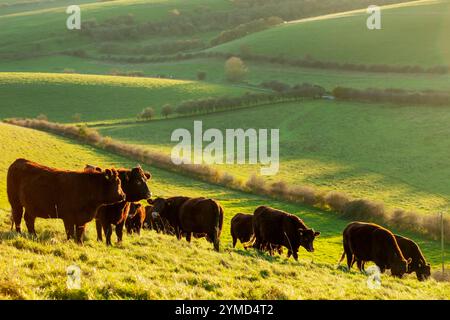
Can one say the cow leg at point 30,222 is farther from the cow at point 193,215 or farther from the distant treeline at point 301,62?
the distant treeline at point 301,62

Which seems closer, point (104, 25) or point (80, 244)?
point (80, 244)

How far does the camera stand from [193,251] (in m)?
15.7

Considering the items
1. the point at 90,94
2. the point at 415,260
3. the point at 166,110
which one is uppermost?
the point at 90,94

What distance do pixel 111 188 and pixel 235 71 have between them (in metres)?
90.7

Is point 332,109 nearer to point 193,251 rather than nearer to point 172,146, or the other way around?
point 172,146

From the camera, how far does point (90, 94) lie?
293ft

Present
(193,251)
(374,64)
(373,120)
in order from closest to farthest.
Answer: (193,251)
(373,120)
(374,64)

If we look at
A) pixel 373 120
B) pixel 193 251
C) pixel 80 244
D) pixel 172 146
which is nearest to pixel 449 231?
pixel 193 251

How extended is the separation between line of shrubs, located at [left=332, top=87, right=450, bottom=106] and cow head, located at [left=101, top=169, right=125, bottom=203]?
66.8m

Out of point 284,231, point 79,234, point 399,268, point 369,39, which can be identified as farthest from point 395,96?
point 79,234

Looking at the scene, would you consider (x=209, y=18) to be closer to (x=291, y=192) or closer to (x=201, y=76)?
(x=201, y=76)

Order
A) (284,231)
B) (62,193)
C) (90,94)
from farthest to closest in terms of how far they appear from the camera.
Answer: (90,94)
(284,231)
(62,193)

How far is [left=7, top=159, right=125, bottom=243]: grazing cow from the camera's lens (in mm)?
13523

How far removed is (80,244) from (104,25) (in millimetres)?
153558
